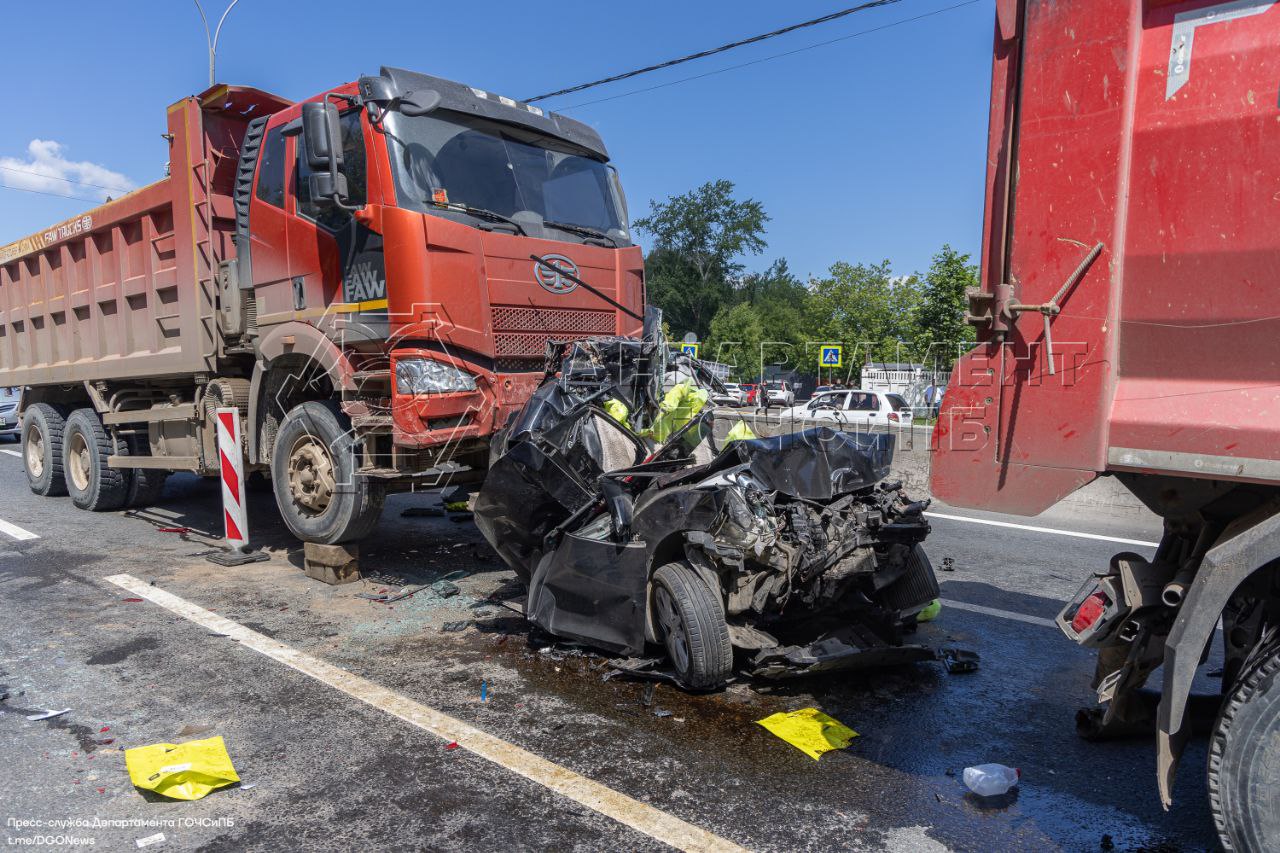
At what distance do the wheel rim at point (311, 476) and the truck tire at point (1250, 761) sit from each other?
4812 mm

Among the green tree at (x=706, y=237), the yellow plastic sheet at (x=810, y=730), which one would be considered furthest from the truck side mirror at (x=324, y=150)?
the green tree at (x=706, y=237)

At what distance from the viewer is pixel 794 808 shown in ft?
9.21

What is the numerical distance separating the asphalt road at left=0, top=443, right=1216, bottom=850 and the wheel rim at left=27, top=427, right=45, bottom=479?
491cm

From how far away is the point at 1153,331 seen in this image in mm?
2195

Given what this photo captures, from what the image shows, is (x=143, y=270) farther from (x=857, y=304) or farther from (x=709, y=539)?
(x=857, y=304)

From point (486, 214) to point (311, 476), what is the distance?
7.11ft

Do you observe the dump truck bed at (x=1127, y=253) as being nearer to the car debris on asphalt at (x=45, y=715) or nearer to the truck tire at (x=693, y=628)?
the truck tire at (x=693, y=628)

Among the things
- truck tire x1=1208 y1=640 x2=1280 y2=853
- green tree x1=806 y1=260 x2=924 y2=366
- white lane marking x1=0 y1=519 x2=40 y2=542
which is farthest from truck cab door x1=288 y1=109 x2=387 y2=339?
green tree x1=806 y1=260 x2=924 y2=366

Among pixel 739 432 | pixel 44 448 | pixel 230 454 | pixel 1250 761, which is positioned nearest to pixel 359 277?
pixel 230 454

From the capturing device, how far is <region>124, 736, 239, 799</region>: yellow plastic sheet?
290 centimetres

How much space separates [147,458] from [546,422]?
5.26 m

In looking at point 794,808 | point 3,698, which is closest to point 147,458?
point 3,698

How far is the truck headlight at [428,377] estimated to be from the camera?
188 inches

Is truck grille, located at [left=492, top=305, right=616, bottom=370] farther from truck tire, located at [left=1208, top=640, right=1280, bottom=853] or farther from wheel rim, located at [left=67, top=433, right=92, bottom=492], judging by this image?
wheel rim, located at [left=67, top=433, right=92, bottom=492]
